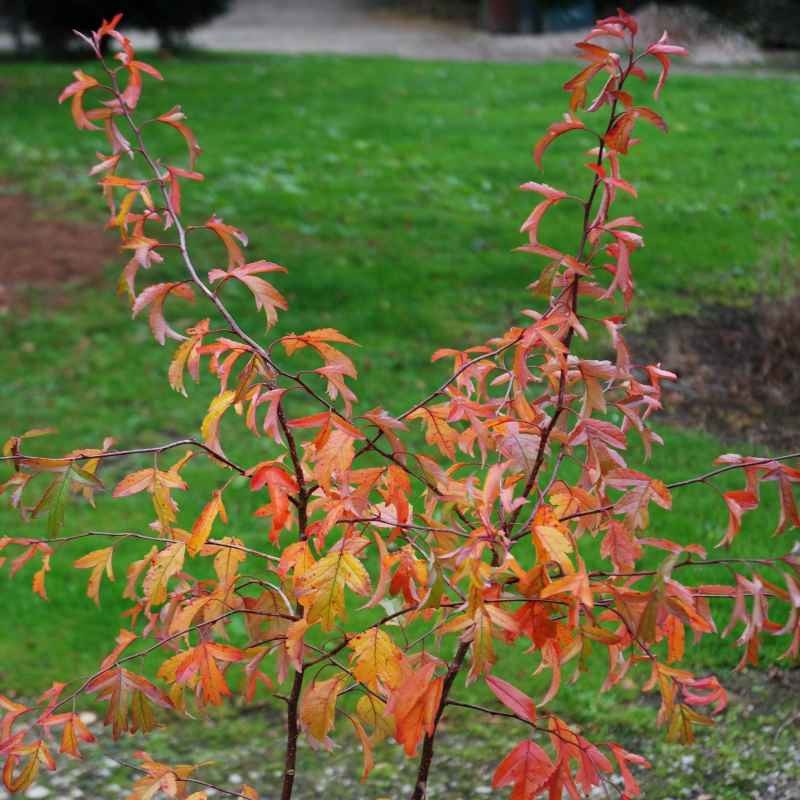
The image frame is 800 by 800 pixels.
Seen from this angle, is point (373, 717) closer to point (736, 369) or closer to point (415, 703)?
point (415, 703)

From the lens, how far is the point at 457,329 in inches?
288

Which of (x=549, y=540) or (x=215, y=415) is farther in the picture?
(x=215, y=415)

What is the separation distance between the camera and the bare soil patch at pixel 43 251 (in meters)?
8.22

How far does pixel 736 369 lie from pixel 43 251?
16.0 ft

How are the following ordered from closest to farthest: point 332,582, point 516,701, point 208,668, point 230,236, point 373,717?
point 516,701 < point 332,582 < point 208,668 < point 373,717 < point 230,236

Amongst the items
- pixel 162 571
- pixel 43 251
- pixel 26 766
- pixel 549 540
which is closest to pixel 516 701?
pixel 549 540

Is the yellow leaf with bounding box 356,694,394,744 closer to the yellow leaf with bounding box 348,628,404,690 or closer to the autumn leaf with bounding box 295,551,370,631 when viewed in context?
the yellow leaf with bounding box 348,628,404,690

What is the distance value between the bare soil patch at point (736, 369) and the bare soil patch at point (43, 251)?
385cm

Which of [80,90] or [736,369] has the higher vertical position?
[80,90]

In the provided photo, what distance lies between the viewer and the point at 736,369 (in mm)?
6629

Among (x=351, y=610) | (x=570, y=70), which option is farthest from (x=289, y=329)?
(x=570, y=70)

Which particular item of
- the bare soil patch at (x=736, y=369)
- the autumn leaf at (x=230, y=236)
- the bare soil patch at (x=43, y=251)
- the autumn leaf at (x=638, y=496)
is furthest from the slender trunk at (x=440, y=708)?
the bare soil patch at (x=43, y=251)

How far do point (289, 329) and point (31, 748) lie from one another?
17.0 ft

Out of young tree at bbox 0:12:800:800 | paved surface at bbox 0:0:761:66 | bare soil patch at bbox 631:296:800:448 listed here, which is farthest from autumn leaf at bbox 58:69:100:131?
paved surface at bbox 0:0:761:66
